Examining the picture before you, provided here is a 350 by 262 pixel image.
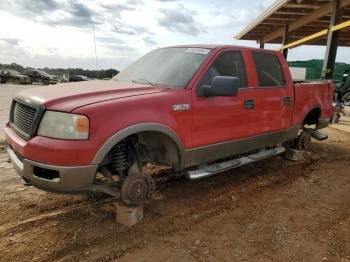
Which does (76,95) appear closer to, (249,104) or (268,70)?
(249,104)

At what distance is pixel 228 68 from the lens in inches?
181

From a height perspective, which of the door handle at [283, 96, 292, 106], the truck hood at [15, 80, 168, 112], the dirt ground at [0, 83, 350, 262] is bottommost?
the dirt ground at [0, 83, 350, 262]

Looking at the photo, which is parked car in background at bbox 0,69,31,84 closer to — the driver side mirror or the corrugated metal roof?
Answer: the corrugated metal roof

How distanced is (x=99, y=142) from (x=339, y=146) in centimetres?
678

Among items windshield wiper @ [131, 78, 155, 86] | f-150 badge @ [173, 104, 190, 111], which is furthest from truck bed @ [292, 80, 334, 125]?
windshield wiper @ [131, 78, 155, 86]

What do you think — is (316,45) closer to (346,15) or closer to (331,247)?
(346,15)

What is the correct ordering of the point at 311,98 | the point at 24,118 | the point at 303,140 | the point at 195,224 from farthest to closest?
the point at 303,140, the point at 311,98, the point at 195,224, the point at 24,118

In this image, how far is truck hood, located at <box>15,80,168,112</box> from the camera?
3.19 metres

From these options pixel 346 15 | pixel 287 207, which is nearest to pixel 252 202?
pixel 287 207

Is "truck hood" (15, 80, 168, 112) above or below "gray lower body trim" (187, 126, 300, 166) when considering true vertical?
above

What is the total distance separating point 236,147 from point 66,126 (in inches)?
97.8

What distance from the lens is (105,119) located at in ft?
10.4

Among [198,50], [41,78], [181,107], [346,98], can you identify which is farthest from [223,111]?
[41,78]

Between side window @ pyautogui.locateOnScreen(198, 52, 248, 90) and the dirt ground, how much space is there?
1590 mm
